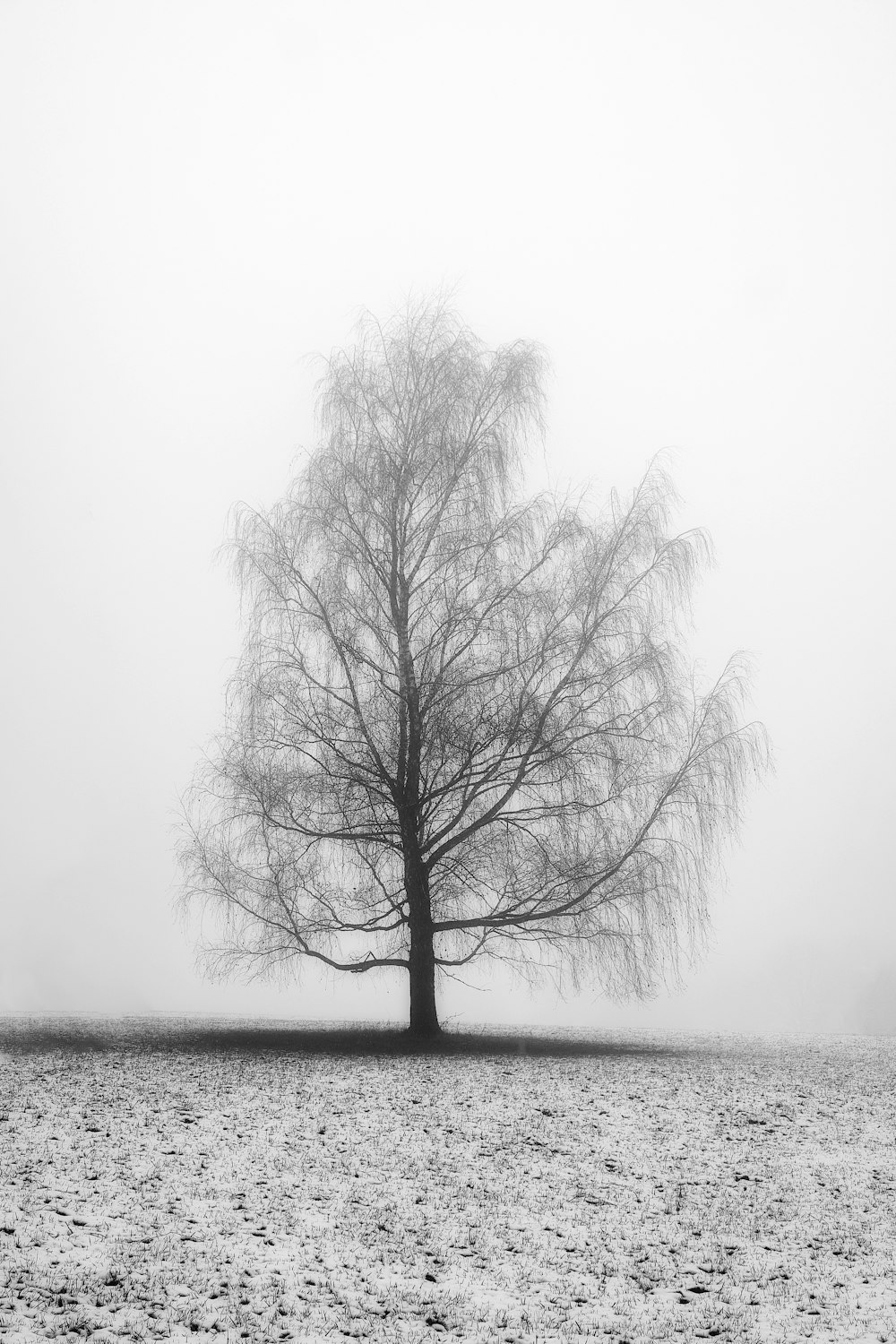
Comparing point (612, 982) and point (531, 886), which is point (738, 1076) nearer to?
point (612, 982)

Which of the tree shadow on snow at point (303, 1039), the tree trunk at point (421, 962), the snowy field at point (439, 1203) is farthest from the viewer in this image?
the tree trunk at point (421, 962)

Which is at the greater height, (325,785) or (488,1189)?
(325,785)

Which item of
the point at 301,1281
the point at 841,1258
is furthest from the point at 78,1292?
the point at 841,1258

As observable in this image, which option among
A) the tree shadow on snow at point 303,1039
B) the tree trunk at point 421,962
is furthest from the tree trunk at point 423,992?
the tree shadow on snow at point 303,1039

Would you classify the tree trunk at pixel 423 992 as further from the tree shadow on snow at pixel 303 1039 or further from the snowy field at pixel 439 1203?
the snowy field at pixel 439 1203

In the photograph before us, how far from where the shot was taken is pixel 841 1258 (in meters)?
7.16

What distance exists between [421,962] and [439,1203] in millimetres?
9227

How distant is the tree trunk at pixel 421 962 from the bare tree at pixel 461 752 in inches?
1.7

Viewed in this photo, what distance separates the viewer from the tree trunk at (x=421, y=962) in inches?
669

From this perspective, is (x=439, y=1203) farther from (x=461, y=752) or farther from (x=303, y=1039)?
(x=303, y=1039)

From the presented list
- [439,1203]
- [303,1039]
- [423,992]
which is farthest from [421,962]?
[439,1203]

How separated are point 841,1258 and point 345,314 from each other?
18.0 meters

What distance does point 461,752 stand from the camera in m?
16.4

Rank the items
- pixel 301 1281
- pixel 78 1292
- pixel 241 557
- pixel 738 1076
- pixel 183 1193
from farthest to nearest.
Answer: pixel 241 557 < pixel 738 1076 < pixel 183 1193 < pixel 301 1281 < pixel 78 1292
